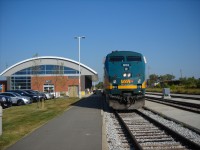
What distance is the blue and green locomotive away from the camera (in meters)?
19.1

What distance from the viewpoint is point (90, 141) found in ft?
31.9

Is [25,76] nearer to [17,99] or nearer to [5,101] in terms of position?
[17,99]

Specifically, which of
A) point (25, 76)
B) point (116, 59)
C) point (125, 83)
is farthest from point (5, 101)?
point (25, 76)

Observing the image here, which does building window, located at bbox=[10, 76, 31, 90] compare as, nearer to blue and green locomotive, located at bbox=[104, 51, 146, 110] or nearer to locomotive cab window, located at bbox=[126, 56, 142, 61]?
blue and green locomotive, located at bbox=[104, 51, 146, 110]

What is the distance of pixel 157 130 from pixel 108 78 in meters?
7.72

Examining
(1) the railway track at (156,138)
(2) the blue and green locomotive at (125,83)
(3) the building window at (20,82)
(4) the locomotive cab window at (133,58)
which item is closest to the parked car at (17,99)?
(2) the blue and green locomotive at (125,83)

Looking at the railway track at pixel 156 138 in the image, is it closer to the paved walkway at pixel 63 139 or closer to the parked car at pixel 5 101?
the paved walkway at pixel 63 139

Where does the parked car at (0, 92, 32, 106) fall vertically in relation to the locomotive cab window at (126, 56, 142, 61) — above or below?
below

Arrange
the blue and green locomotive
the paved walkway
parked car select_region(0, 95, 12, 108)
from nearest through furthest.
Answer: the paved walkway
the blue and green locomotive
parked car select_region(0, 95, 12, 108)

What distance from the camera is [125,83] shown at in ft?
63.1

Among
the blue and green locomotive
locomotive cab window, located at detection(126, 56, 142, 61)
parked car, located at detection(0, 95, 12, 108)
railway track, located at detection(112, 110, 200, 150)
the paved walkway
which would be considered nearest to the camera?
the paved walkway

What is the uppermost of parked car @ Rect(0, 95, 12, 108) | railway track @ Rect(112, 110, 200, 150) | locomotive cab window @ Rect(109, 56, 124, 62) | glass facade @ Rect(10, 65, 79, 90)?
glass facade @ Rect(10, 65, 79, 90)

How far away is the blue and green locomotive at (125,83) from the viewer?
62.7ft

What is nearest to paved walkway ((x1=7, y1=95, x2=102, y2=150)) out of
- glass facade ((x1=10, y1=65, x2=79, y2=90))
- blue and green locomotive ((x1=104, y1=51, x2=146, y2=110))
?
blue and green locomotive ((x1=104, y1=51, x2=146, y2=110))
